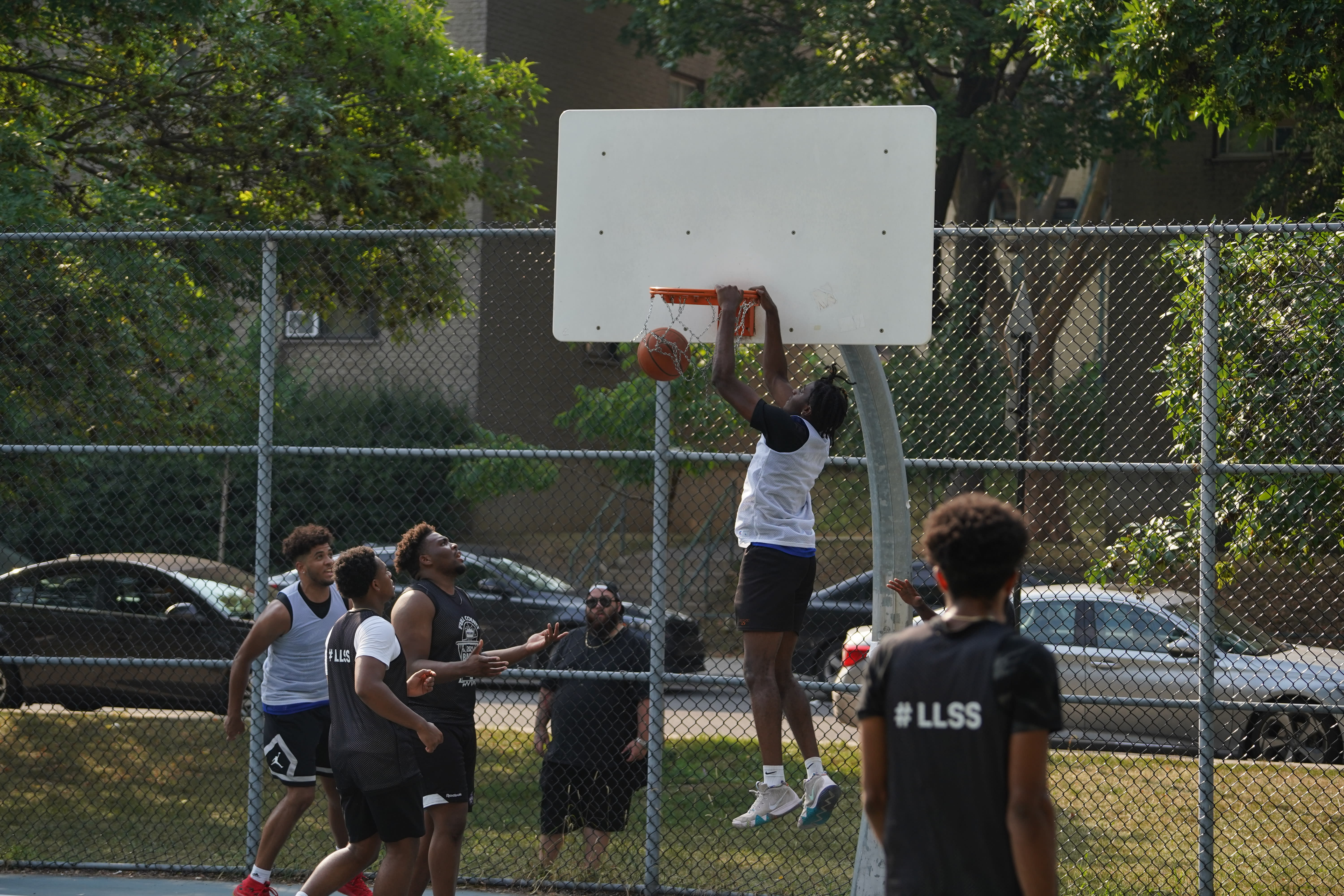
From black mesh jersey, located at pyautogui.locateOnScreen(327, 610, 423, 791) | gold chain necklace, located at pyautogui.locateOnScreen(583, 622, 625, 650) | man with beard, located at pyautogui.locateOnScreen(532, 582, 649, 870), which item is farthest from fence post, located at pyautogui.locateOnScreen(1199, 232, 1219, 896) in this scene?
black mesh jersey, located at pyautogui.locateOnScreen(327, 610, 423, 791)

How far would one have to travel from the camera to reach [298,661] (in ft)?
22.3

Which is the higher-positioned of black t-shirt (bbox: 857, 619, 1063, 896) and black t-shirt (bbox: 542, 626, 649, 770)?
black t-shirt (bbox: 857, 619, 1063, 896)

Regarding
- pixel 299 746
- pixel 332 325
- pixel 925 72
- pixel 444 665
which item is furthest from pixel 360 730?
pixel 925 72

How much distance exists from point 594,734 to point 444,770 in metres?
1.70

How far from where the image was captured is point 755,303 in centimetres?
559

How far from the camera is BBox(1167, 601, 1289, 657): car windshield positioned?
304 inches

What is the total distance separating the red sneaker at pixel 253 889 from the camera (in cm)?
647

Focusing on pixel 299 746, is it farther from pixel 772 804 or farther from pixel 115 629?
pixel 115 629

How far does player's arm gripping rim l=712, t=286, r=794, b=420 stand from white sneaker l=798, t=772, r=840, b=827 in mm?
1552

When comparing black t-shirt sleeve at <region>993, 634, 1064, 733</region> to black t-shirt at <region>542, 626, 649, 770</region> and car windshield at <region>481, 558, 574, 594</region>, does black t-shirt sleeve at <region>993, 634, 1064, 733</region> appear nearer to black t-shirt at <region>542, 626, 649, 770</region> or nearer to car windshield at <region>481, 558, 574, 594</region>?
black t-shirt at <region>542, 626, 649, 770</region>

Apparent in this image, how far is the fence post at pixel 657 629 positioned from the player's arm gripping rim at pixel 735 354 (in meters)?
1.23

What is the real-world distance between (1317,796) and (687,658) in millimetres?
4909

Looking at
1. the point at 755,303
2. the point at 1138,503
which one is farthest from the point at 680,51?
the point at 755,303

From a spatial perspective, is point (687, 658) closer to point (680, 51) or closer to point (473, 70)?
point (473, 70)
